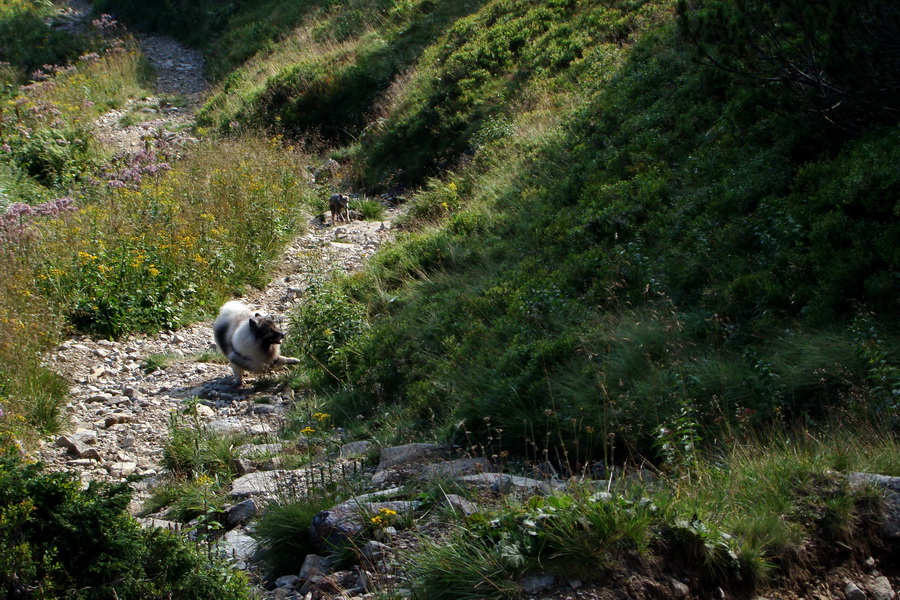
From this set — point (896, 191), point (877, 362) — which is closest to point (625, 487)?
point (877, 362)

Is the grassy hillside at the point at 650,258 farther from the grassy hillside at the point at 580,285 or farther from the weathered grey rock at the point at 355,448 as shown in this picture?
the weathered grey rock at the point at 355,448

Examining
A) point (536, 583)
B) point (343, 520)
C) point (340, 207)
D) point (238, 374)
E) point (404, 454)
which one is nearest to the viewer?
point (536, 583)

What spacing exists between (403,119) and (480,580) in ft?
47.0

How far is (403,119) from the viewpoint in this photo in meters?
16.9

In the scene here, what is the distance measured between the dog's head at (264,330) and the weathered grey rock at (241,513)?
10.5ft

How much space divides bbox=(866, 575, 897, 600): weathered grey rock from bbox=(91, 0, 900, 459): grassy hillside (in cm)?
122

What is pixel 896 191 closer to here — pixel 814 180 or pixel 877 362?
pixel 814 180

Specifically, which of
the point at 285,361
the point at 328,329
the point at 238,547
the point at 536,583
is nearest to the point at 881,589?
the point at 536,583

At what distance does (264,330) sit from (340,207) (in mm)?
6039

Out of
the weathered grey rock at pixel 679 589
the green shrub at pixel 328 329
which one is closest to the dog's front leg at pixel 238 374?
the green shrub at pixel 328 329

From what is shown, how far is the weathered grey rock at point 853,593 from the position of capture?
386cm

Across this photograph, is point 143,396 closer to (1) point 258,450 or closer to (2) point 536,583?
(1) point 258,450

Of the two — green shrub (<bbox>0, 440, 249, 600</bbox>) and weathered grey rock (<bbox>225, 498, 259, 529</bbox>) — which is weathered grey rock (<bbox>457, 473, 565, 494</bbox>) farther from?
weathered grey rock (<bbox>225, 498, 259, 529</bbox>)

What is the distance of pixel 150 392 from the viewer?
9.16m
